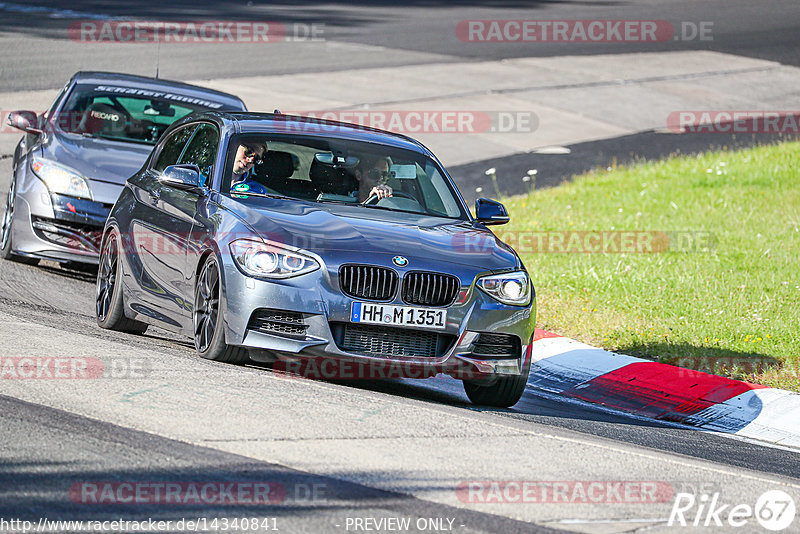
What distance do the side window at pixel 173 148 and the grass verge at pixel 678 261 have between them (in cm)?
369

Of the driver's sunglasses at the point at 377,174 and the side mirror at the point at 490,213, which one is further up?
the driver's sunglasses at the point at 377,174

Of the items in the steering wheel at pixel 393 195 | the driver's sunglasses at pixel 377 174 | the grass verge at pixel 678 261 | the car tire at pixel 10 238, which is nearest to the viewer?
the steering wheel at pixel 393 195

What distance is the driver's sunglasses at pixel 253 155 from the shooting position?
862cm

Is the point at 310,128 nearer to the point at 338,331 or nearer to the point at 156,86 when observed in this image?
the point at 338,331

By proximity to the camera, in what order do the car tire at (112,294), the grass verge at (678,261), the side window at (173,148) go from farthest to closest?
the grass verge at (678,261)
the side window at (173,148)
the car tire at (112,294)

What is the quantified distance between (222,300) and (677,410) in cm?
367

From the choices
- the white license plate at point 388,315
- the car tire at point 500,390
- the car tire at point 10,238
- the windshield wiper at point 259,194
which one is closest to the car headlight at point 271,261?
the white license plate at point 388,315

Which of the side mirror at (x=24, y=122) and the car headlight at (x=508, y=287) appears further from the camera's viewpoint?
the side mirror at (x=24, y=122)

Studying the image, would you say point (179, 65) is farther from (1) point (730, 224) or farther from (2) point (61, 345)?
(2) point (61, 345)

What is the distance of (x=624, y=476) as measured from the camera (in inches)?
235

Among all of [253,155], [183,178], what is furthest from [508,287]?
[183,178]

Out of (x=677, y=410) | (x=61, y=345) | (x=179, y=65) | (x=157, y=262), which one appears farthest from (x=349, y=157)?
(x=179, y=65)

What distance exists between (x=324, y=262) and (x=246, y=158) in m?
1.49

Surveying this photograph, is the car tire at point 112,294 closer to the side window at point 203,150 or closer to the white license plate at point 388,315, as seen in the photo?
the side window at point 203,150
